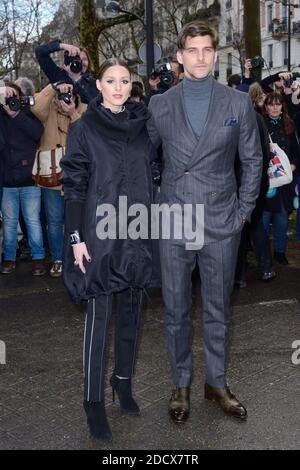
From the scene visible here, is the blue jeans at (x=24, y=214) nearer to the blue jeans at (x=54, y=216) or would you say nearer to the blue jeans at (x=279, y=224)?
the blue jeans at (x=54, y=216)

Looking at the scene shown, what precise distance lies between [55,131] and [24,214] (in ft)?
3.45

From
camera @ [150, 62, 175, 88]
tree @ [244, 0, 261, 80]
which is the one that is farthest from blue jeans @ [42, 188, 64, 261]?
tree @ [244, 0, 261, 80]

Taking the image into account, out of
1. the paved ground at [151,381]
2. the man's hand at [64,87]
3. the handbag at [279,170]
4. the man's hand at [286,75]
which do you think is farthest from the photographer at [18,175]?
the man's hand at [286,75]

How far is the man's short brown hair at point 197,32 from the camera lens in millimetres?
3486

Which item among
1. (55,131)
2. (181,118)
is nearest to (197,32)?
(181,118)

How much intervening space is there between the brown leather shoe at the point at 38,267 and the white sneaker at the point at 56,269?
0.35 ft

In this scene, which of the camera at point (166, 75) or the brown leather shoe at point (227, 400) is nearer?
the brown leather shoe at point (227, 400)

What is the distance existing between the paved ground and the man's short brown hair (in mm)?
2199

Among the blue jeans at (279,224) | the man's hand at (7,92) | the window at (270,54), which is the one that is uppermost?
the window at (270,54)

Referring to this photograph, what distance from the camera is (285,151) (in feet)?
23.8

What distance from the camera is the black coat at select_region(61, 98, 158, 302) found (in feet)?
11.1

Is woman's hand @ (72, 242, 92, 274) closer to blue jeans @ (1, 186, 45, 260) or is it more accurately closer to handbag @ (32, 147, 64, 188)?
handbag @ (32, 147, 64, 188)

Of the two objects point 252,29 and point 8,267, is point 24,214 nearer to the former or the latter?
point 8,267

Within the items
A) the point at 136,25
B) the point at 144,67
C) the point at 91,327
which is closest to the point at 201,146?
the point at 91,327
